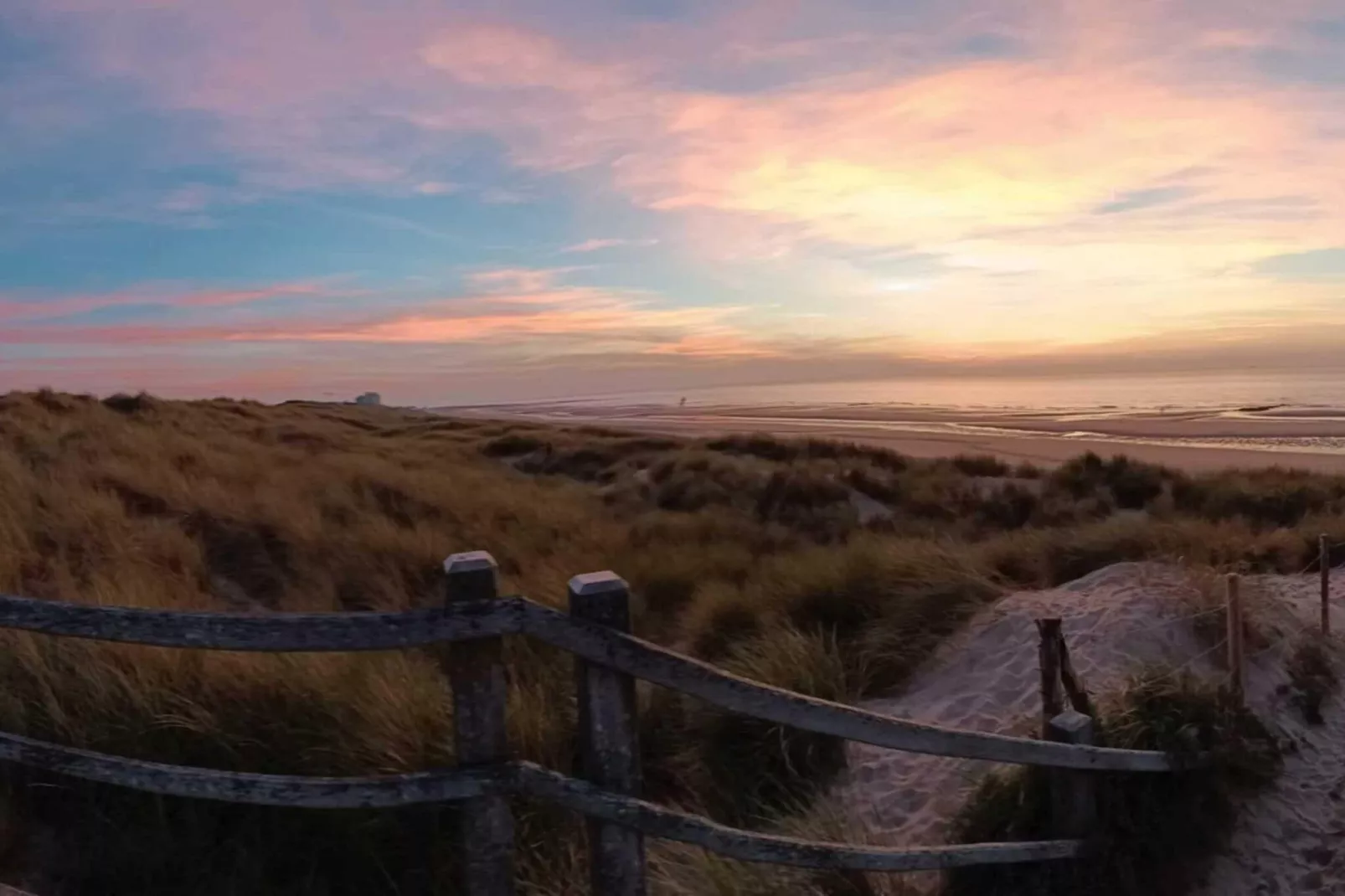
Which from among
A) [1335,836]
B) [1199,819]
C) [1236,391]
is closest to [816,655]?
[1199,819]

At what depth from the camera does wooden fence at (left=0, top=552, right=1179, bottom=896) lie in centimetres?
293

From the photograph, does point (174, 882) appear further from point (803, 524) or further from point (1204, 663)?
point (803, 524)

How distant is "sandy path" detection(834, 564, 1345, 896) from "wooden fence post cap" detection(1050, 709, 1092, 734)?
842mm

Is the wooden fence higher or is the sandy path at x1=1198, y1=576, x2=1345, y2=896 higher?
the wooden fence

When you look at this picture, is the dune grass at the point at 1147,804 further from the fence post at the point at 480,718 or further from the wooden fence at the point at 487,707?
the fence post at the point at 480,718

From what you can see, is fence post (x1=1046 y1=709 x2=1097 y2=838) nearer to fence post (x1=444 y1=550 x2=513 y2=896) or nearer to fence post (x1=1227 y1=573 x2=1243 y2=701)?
fence post (x1=1227 y1=573 x2=1243 y2=701)

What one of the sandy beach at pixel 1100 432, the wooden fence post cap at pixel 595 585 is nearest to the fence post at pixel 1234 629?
the wooden fence post cap at pixel 595 585

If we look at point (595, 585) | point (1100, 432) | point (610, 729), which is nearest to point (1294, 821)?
point (610, 729)

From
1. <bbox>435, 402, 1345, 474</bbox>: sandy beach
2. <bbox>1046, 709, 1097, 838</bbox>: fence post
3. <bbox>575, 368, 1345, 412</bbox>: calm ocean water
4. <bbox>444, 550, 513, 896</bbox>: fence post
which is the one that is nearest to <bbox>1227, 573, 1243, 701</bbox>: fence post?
<bbox>1046, 709, 1097, 838</bbox>: fence post

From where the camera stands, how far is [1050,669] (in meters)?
4.32

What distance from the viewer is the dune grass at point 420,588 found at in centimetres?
427

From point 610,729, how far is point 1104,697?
3203 mm

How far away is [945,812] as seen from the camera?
4.87m

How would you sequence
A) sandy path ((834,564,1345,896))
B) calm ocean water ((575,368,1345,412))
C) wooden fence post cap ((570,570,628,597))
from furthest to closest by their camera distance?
1. calm ocean water ((575,368,1345,412))
2. sandy path ((834,564,1345,896))
3. wooden fence post cap ((570,570,628,597))
